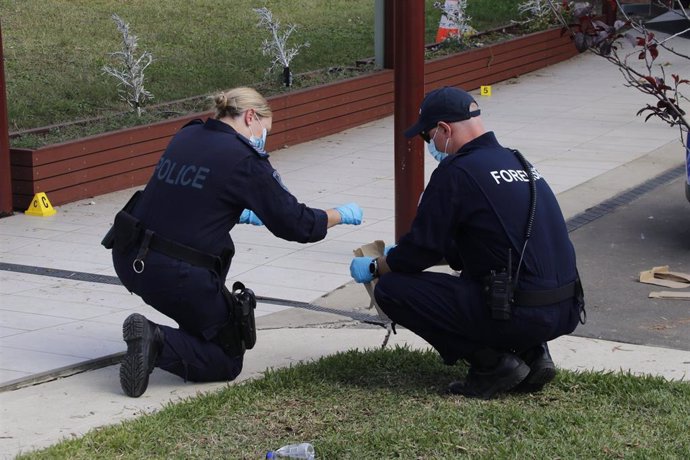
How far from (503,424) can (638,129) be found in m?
8.27

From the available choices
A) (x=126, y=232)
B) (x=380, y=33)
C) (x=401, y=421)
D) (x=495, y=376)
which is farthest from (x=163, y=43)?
(x=401, y=421)

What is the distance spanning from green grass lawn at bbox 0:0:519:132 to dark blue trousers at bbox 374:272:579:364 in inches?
230

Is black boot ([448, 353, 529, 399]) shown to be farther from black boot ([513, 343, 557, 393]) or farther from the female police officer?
the female police officer

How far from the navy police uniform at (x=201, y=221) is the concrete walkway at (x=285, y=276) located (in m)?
0.23

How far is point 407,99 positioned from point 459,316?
7.28ft

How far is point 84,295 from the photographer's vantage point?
697cm

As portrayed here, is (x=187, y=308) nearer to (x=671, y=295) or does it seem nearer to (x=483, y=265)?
(x=483, y=265)

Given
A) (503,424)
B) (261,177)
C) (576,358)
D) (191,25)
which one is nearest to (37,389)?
(261,177)

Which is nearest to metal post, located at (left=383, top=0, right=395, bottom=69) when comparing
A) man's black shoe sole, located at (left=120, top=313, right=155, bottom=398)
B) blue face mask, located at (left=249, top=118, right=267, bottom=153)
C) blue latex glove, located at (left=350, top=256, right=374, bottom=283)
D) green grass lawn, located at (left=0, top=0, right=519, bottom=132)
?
green grass lawn, located at (left=0, top=0, right=519, bottom=132)

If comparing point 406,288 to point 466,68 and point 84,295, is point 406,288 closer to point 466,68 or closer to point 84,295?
point 84,295

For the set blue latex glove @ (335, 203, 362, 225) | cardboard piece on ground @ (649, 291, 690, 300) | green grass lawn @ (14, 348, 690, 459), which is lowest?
cardboard piece on ground @ (649, 291, 690, 300)

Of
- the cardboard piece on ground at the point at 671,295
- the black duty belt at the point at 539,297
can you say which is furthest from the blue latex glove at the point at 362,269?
the cardboard piece on ground at the point at 671,295

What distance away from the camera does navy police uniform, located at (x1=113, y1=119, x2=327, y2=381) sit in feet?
17.1

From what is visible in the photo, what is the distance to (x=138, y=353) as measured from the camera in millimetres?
5164
